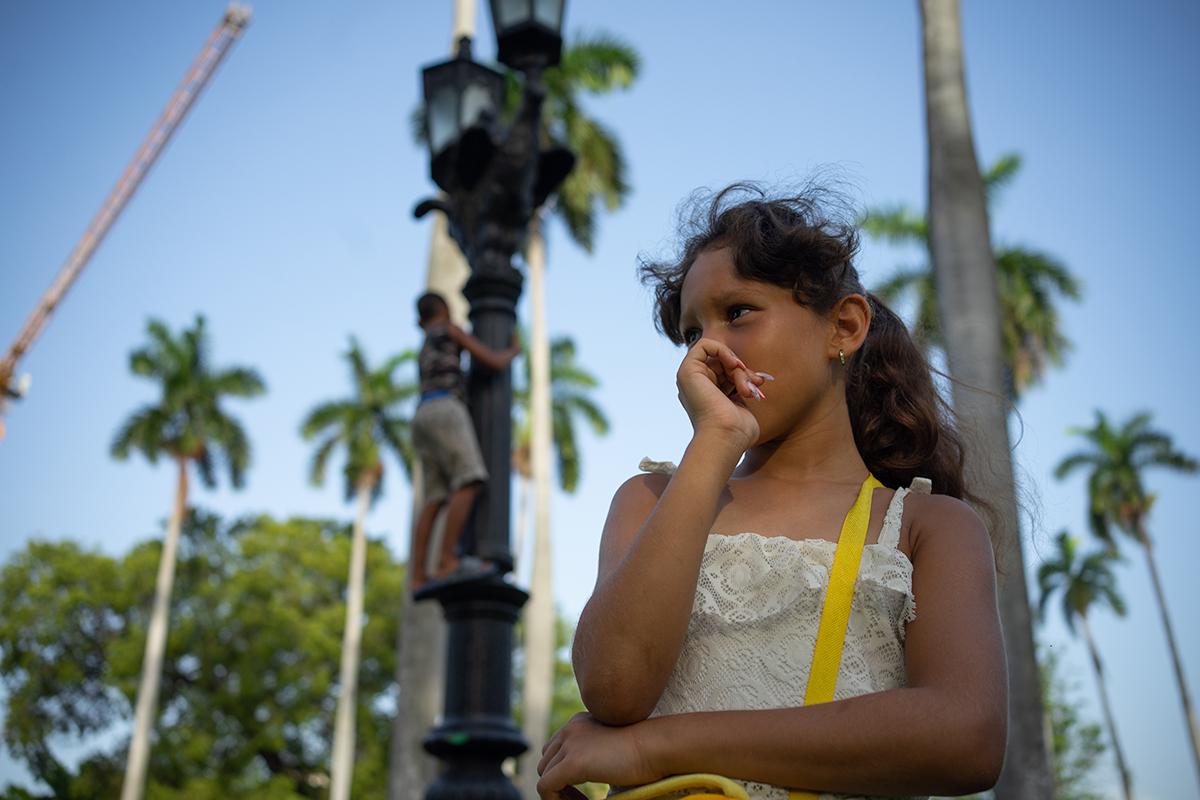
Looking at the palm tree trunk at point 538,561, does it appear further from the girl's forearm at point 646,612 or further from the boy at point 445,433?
the girl's forearm at point 646,612

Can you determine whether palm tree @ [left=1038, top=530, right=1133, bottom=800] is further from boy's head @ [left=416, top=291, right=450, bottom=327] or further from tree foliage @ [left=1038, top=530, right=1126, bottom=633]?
boy's head @ [left=416, top=291, right=450, bottom=327]

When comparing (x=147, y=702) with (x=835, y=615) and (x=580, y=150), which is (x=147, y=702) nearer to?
(x=580, y=150)

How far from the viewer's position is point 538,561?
22234mm

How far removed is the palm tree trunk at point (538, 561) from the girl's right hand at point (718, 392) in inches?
623

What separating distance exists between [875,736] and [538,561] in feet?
69.7

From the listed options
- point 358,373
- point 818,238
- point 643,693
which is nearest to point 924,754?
point 643,693

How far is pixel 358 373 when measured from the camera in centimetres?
3622

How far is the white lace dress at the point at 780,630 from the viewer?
148 cm

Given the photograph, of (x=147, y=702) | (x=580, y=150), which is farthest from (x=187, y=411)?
(x=580, y=150)

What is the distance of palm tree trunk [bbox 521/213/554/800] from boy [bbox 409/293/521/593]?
12345 millimetres

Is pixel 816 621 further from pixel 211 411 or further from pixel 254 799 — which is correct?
pixel 211 411

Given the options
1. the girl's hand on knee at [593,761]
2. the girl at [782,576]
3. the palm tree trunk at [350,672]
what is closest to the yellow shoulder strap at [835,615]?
the girl at [782,576]

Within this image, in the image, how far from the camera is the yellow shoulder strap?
143cm

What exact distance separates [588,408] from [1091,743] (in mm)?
21698
